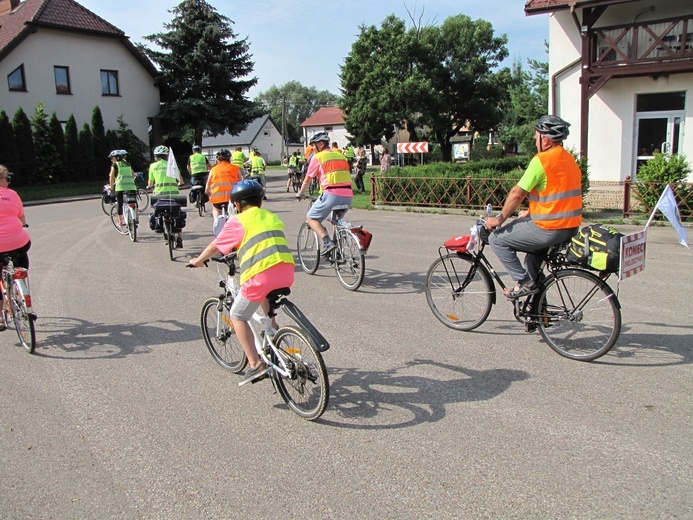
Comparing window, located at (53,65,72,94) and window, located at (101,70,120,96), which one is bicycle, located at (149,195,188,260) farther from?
window, located at (101,70,120,96)

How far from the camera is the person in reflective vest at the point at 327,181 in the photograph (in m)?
7.98

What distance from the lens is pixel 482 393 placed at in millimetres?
4445

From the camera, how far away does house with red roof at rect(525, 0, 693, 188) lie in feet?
60.1

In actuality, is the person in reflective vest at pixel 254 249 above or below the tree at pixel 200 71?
below

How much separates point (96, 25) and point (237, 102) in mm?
9382

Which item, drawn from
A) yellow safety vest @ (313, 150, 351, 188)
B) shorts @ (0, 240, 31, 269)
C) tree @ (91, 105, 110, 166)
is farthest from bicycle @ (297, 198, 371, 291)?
tree @ (91, 105, 110, 166)

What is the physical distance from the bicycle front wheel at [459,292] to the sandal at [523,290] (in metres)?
0.33

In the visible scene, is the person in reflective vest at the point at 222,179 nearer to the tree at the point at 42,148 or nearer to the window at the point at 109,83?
the tree at the point at 42,148

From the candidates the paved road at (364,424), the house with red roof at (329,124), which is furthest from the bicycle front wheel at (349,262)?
the house with red roof at (329,124)

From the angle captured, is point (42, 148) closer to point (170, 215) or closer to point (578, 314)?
point (170, 215)

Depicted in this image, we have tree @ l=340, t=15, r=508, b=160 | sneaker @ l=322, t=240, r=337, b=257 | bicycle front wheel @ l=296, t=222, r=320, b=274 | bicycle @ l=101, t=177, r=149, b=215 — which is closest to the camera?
sneaker @ l=322, t=240, r=337, b=257

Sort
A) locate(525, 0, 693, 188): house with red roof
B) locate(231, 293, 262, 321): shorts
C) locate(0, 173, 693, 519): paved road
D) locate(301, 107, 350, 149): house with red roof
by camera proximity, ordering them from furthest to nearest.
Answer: locate(301, 107, 350, 149): house with red roof → locate(525, 0, 693, 188): house with red roof → locate(231, 293, 262, 321): shorts → locate(0, 173, 693, 519): paved road

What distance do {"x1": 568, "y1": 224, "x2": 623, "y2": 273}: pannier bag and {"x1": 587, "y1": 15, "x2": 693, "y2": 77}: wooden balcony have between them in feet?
52.7

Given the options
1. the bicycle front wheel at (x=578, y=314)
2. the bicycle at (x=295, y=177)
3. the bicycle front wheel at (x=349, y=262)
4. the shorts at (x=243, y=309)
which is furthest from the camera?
the bicycle at (x=295, y=177)
